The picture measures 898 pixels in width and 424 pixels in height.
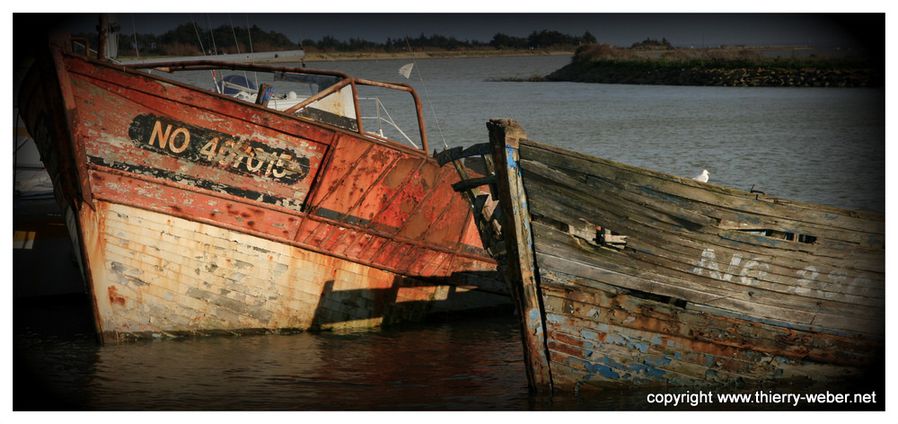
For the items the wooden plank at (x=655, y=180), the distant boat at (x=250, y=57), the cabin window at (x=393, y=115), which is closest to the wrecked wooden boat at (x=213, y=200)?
the wooden plank at (x=655, y=180)

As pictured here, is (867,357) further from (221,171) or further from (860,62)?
(860,62)

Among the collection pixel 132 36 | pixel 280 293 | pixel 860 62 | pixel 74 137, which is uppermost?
pixel 860 62

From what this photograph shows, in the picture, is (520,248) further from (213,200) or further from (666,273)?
(213,200)

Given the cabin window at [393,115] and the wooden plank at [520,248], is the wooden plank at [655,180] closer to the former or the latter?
the wooden plank at [520,248]

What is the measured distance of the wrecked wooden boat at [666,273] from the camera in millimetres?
7852

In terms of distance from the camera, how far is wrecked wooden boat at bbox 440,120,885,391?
309 inches

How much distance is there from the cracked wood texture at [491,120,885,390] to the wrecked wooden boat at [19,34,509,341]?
2683 mm

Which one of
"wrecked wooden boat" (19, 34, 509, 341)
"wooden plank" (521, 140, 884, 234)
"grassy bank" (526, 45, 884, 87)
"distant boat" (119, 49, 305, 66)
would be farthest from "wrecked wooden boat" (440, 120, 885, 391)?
"grassy bank" (526, 45, 884, 87)

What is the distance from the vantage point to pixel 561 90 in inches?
2456

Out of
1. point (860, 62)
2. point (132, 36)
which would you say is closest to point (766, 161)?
point (132, 36)

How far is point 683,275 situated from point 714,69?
56925 mm

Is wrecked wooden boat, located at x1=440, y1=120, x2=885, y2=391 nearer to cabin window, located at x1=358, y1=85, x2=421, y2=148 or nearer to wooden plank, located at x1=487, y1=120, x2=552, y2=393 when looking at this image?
wooden plank, located at x1=487, y1=120, x2=552, y2=393

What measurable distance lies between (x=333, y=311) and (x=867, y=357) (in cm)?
509

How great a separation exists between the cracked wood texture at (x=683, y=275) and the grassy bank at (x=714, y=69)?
3771cm
